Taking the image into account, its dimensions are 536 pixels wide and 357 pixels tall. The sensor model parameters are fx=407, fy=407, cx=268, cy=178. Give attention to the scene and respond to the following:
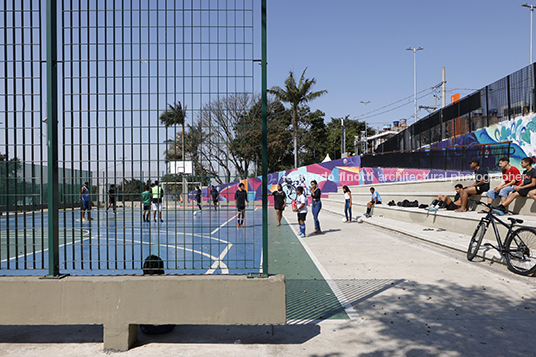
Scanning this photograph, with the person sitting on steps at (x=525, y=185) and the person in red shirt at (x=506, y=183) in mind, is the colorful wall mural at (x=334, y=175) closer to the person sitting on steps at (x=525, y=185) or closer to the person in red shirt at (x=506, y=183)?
the person in red shirt at (x=506, y=183)

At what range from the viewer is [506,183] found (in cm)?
1238

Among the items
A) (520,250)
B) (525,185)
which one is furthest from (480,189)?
(520,250)

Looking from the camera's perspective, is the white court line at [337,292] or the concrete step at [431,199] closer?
the white court line at [337,292]

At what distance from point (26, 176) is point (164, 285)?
82.6 inches

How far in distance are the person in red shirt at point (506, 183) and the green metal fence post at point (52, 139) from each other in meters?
11.8

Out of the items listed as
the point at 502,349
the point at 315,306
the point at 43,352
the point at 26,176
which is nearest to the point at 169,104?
the point at 26,176

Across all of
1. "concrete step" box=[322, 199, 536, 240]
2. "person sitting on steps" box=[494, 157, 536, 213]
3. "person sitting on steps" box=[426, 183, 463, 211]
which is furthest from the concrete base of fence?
"person sitting on steps" box=[426, 183, 463, 211]

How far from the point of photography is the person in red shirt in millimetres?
11969

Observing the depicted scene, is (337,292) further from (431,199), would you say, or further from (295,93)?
(295,93)

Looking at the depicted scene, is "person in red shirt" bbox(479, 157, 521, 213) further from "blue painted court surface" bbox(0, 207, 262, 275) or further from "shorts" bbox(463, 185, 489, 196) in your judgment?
"blue painted court surface" bbox(0, 207, 262, 275)

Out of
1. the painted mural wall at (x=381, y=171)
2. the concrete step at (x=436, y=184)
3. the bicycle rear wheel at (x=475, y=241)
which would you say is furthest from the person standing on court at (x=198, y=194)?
the concrete step at (x=436, y=184)

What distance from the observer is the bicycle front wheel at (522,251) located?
→ 749cm

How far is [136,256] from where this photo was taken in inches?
362

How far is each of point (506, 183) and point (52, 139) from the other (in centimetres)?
1245
